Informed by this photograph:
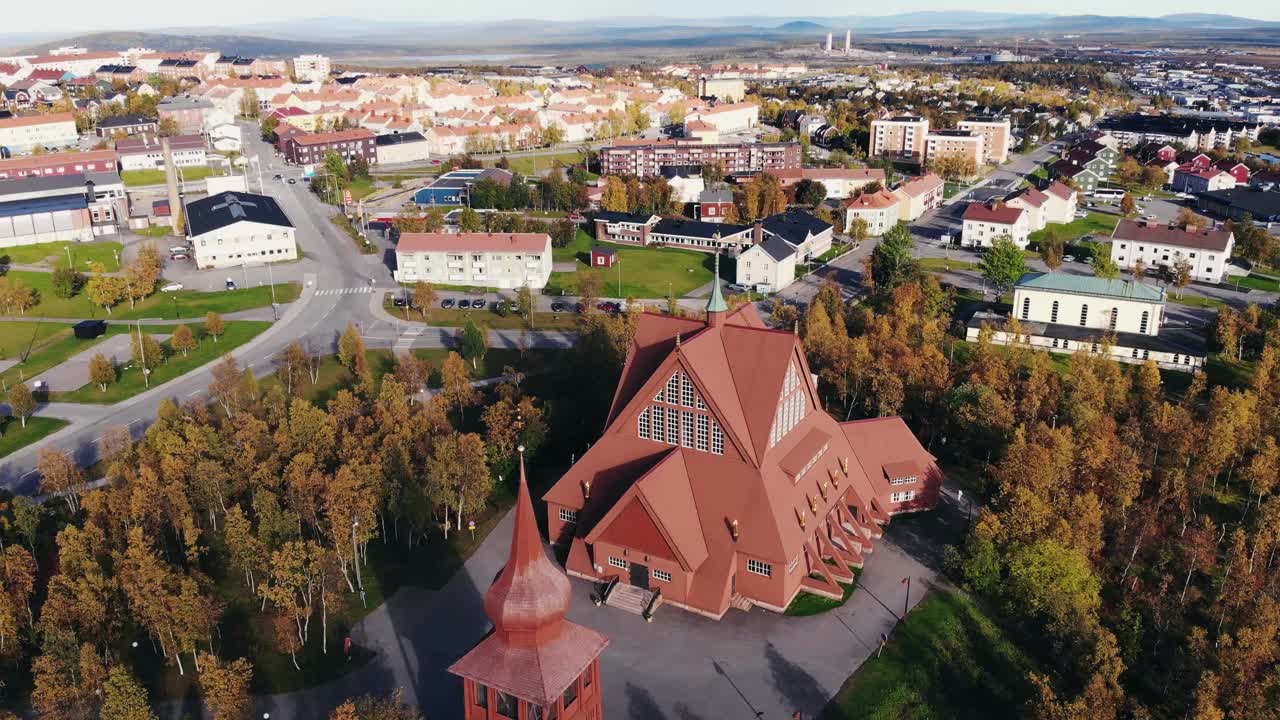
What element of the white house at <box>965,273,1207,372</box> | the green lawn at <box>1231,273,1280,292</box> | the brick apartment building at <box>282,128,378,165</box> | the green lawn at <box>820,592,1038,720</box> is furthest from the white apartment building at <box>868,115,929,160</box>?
the green lawn at <box>820,592,1038,720</box>

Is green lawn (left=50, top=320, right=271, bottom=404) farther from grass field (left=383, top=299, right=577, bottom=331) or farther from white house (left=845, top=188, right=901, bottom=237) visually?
white house (left=845, top=188, right=901, bottom=237)

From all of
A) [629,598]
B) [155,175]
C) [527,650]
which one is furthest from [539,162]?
[527,650]

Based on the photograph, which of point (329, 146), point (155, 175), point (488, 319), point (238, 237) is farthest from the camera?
point (329, 146)

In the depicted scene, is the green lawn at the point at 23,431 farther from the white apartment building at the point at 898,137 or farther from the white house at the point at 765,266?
the white apartment building at the point at 898,137

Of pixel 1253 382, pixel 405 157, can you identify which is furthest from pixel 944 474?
pixel 405 157

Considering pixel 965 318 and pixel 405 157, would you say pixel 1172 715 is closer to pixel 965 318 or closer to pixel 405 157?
pixel 965 318

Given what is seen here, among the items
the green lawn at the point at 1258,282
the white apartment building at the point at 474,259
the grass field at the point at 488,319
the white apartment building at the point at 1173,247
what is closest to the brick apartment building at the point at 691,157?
the white apartment building at the point at 474,259

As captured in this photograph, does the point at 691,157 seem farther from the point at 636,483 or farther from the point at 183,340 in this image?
the point at 636,483

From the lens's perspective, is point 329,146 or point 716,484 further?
point 329,146
